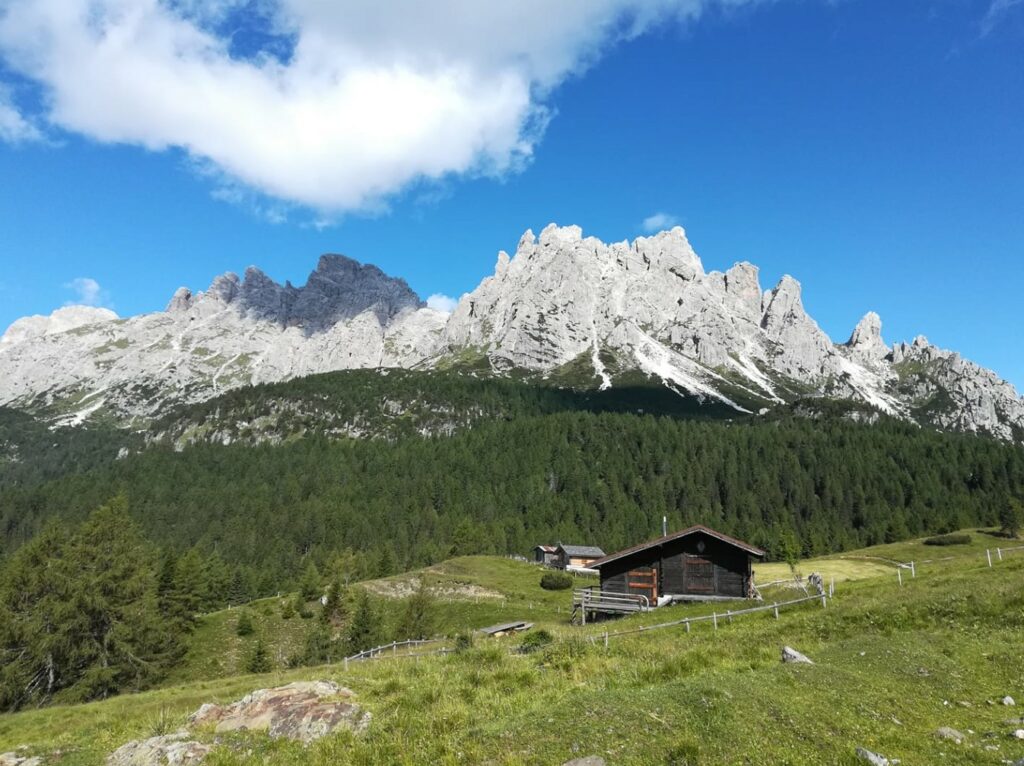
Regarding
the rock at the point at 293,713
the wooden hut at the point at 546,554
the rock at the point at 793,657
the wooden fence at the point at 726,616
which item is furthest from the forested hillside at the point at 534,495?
the rock at the point at 793,657

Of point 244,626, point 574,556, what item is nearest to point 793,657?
point 244,626

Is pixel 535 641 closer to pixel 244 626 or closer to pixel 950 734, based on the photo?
pixel 950 734

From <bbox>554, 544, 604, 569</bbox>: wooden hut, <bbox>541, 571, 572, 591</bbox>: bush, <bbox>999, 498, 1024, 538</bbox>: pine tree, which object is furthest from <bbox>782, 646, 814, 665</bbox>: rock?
<bbox>999, 498, 1024, 538</bbox>: pine tree

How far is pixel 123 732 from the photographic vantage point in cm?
1817

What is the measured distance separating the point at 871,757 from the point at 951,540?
11126cm

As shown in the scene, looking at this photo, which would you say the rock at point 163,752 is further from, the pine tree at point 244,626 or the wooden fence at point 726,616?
the pine tree at point 244,626

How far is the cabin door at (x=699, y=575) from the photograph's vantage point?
50.6 m

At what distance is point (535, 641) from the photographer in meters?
26.5

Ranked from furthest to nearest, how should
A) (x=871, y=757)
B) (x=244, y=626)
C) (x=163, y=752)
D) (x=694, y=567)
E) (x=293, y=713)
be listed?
(x=244, y=626)
(x=694, y=567)
(x=293, y=713)
(x=163, y=752)
(x=871, y=757)

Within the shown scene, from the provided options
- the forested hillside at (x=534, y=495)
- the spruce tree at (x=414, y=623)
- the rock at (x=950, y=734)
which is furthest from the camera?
the forested hillside at (x=534, y=495)

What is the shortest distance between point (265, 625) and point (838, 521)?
13257 cm

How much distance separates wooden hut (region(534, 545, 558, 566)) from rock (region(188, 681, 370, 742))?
358 ft

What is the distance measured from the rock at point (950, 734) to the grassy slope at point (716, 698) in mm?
272

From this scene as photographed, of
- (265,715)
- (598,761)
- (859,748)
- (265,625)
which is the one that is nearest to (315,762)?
(265,715)
